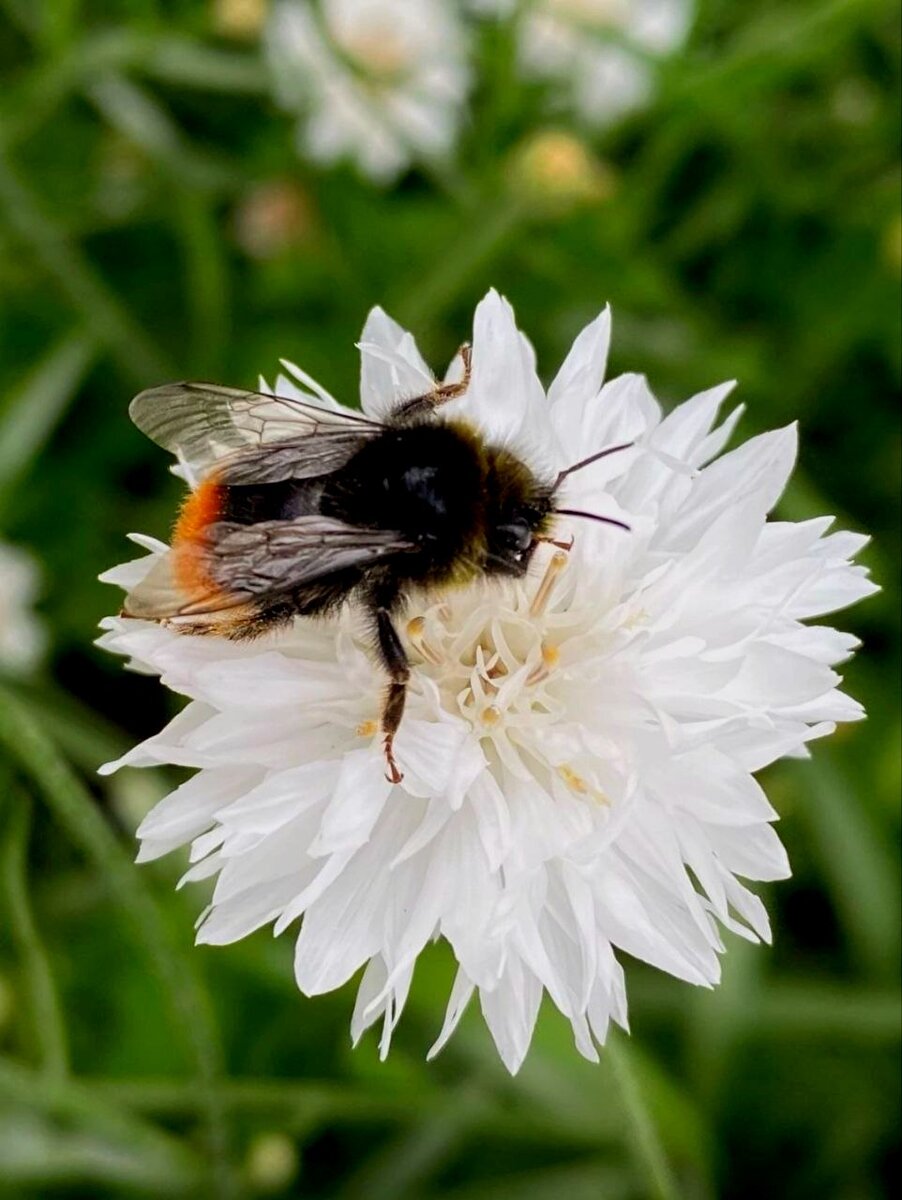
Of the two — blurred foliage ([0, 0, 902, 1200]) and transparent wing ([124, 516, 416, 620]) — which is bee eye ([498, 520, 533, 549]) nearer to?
transparent wing ([124, 516, 416, 620])

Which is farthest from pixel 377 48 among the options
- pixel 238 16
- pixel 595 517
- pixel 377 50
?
pixel 595 517

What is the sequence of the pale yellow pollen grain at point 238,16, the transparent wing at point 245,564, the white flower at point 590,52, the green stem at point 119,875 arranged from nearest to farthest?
the transparent wing at point 245,564, the green stem at point 119,875, the pale yellow pollen grain at point 238,16, the white flower at point 590,52

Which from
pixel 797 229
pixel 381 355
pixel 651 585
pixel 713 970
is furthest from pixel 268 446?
pixel 797 229

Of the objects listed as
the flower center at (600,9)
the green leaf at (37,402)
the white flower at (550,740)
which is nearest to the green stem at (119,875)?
the white flower at (550,740)

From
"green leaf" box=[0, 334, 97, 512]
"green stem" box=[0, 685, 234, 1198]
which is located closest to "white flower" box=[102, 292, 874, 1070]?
"green stem" box=[0, 685, 234, 1198]

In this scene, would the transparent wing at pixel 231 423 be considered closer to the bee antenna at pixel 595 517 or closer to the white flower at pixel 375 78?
the bee antenna at pixel 595 517

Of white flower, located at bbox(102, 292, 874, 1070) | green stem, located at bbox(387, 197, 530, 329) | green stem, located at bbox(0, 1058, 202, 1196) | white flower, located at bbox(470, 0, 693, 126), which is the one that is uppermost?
white flower, located at bbox(470, 0, 693, 126)
